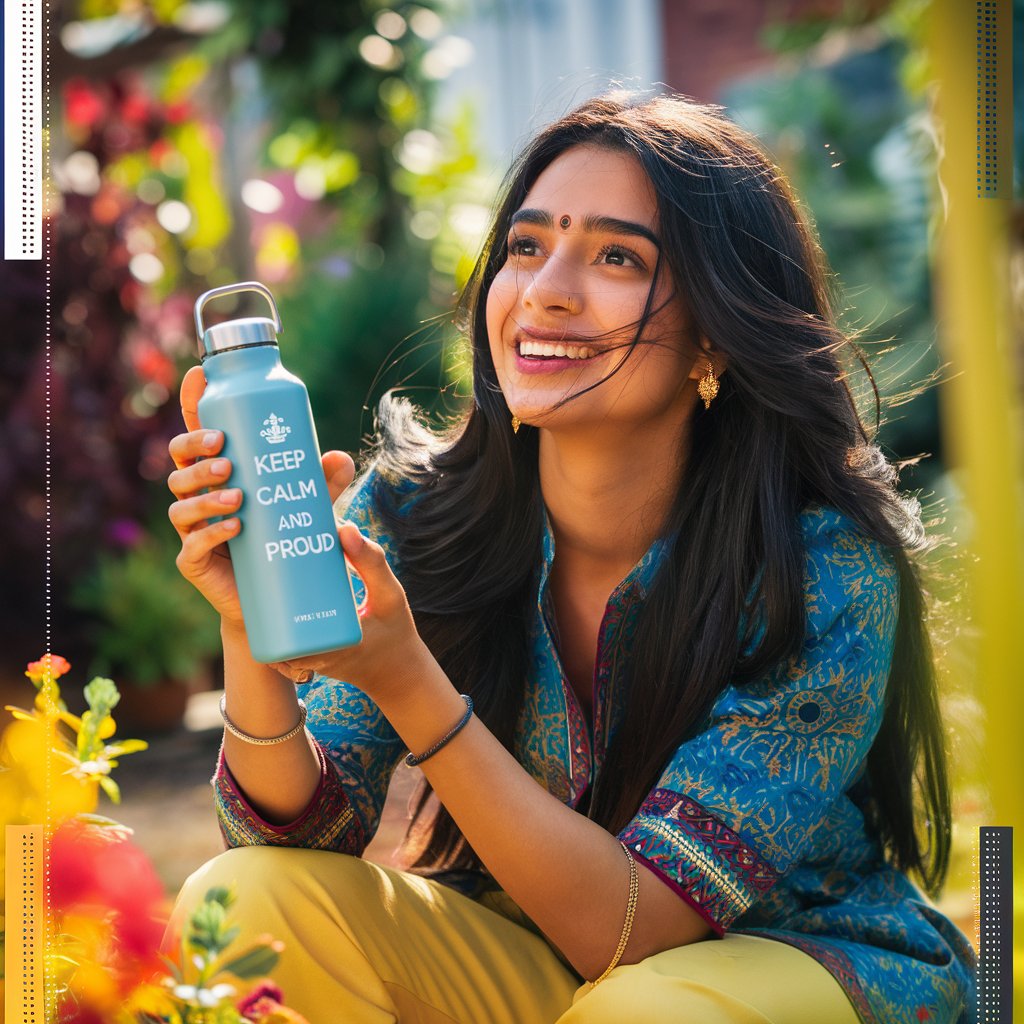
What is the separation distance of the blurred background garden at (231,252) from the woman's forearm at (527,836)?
1.82 m

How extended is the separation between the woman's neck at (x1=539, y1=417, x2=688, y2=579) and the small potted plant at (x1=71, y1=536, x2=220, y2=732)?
8.99ft

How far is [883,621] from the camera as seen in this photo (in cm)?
192

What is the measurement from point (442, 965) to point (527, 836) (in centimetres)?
34

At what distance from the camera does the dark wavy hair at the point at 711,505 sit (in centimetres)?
198

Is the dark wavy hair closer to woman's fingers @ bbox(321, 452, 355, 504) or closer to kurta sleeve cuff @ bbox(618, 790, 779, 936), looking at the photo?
kurta sleeve cuff @ bbox(618, 790, 779, 936)

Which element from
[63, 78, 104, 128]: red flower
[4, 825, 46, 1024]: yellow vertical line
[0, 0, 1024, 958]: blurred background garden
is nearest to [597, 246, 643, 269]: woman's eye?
[4, 825, 46, 1024]: yellow vertical line

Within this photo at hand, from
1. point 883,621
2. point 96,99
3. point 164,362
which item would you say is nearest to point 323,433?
point 164,362

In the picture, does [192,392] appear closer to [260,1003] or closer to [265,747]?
[265,747]

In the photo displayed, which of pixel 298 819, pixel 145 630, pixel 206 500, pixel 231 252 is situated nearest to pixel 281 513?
pixel 206 500

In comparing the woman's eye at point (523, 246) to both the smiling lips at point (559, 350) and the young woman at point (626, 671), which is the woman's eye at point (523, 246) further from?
the smiling lips at point (559, 350)

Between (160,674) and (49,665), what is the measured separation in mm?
3134

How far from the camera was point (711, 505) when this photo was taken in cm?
207

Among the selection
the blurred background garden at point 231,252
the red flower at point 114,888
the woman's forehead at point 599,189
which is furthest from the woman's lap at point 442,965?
the blurred background garden at point 231,252

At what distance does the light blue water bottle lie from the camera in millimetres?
1401
